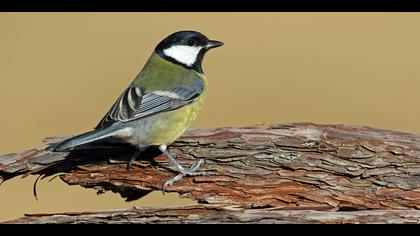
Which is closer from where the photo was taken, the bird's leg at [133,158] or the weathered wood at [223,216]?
the weathered wood at [223,216]

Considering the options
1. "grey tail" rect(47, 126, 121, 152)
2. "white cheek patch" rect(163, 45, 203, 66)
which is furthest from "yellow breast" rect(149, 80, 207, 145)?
"white cheek patch" rect(163, 45, 203, 66)

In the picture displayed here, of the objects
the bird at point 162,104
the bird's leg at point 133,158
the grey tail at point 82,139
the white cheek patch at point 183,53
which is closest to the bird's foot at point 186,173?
the bird at point 162,104

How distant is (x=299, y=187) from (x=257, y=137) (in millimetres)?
371

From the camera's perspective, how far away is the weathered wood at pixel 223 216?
3453 millimetres

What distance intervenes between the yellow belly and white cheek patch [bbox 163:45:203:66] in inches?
15.3

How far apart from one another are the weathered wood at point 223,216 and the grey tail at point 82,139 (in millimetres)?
341

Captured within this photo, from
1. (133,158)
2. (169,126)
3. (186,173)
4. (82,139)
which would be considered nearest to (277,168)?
(186,173)

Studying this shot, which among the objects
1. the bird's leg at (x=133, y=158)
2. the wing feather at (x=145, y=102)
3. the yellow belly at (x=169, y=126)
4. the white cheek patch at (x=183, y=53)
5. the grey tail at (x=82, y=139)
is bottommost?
the bird's leg at (x=133, y=158)

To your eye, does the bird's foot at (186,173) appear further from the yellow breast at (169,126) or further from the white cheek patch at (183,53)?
the white cheek patch at (183,53)

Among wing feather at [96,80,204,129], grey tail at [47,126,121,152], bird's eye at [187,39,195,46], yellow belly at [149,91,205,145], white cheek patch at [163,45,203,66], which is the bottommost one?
grey tail at [47,126,121,152]

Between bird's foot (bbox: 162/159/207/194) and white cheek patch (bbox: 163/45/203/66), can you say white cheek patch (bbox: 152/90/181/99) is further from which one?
bird's foot (bbox: 162/159/207/194)

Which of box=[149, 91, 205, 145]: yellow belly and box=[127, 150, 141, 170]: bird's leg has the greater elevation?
box=[149, 91, 205, 145]: yellow belly

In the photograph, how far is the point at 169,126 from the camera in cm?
420

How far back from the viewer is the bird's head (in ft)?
14.7
